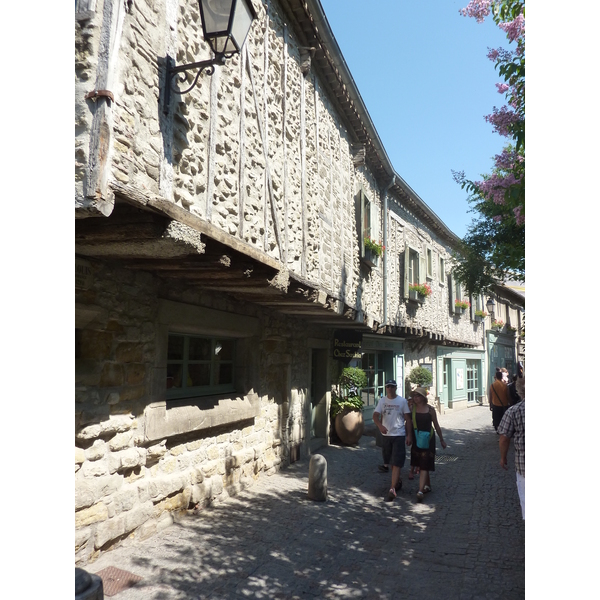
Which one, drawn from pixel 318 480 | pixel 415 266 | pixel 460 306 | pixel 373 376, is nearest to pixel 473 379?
pixel 460 306

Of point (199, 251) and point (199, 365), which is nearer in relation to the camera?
point (199, 251)

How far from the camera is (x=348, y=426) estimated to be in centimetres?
906

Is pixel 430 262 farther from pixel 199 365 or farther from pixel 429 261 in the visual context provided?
pixel 199 365

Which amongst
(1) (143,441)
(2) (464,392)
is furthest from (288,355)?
(2) (464,392)

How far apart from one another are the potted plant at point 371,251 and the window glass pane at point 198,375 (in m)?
4.13

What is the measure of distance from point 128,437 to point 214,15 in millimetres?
3319

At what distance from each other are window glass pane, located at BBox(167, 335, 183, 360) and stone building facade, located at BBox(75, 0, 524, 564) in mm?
17

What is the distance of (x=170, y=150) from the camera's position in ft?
11.1

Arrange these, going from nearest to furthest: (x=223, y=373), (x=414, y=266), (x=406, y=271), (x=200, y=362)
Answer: (x=200, y=362)
(x=223, y=373)
(x=406, y=271)
(x=414, y=266)

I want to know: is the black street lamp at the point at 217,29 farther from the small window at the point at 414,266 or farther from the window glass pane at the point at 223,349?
the small window at the point at 414,266

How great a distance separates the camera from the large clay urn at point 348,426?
9070 mm

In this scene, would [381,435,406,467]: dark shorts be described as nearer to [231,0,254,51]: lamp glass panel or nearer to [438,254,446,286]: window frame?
[231,0,254,51]: lamp glass panel

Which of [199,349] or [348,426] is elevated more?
[199,349]

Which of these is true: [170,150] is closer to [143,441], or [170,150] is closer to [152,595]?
[143,441]
